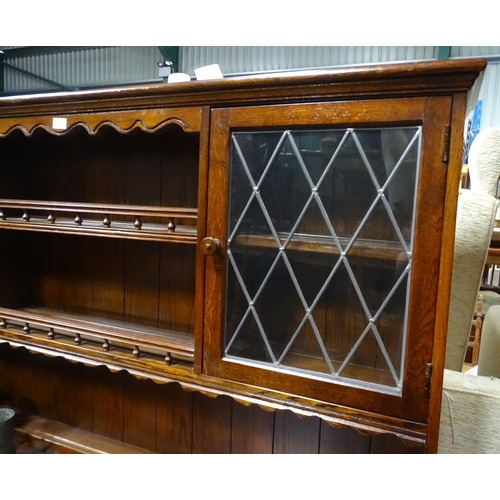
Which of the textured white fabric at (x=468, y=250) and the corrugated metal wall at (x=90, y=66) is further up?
the corrugated metal wall at (x=90, y=66)

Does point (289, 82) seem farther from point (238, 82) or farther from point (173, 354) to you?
point (173, 354)

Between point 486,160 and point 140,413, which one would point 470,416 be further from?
point 140,413

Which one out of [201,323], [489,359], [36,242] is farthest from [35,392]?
[489,359]

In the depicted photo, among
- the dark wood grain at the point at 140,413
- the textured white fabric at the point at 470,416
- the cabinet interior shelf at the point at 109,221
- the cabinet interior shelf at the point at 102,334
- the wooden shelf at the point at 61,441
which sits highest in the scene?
the cabinet interior shelf at the point at 109,221

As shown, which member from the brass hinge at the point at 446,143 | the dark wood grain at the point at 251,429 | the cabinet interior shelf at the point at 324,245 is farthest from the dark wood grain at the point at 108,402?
the brass hinge at the point at 446,143

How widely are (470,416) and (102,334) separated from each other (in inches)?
26.7

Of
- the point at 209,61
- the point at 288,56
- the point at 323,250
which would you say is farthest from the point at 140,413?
the point at 209,61

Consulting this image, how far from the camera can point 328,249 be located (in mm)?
620

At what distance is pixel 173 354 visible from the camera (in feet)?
2.37

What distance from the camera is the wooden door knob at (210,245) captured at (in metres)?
0.65

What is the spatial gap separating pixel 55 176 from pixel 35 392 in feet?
1.92

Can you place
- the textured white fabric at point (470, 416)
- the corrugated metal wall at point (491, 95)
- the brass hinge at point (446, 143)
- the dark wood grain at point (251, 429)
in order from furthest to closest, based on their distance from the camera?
the corrugated metal wall at point (491, 95), the dark wood grain at point (251, 429), the textured white fabric at point (470, 416), the brass hinge at point (446, 143)

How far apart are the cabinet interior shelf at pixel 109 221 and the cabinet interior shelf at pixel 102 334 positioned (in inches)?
7.7

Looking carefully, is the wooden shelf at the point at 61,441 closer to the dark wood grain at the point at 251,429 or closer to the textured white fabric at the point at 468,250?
the dark wood grain at the point at 251,429
